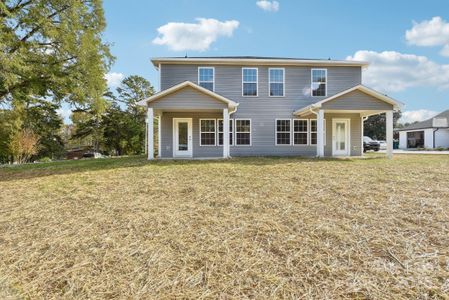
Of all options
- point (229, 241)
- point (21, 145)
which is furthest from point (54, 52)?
point (229, 241)

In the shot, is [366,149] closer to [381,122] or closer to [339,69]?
[339,69]

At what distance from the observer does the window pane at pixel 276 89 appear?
53.1 ft

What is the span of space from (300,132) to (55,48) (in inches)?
513

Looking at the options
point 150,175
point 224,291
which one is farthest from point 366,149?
point 224,291

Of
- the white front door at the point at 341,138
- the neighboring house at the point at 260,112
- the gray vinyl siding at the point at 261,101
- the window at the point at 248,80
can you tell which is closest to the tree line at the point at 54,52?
the neighboring house at the point at 260,112

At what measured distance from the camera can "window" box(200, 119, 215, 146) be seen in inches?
625

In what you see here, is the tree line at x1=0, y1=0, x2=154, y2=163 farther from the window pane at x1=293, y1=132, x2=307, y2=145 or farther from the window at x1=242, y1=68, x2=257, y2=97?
the window pane at x1=293, y1=132, x2=307, y2=145

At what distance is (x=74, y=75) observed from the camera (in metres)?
12.6

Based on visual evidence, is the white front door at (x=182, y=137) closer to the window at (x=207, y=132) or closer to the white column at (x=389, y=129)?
the window at (x=207, y=132)

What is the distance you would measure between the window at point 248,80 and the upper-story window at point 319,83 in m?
3.46

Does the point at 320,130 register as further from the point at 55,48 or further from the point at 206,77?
the point at 55,48

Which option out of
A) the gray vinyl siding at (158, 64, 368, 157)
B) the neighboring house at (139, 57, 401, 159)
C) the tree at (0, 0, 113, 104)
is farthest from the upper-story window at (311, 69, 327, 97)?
the tree at (0, 0, 113, 104)

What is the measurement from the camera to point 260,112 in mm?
16125

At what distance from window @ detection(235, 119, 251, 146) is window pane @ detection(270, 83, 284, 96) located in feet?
7.21
